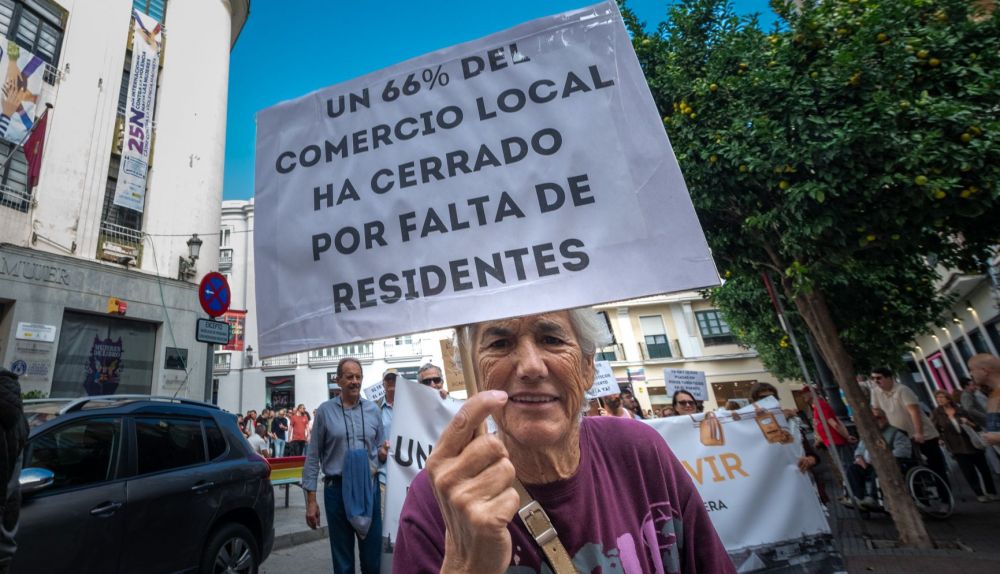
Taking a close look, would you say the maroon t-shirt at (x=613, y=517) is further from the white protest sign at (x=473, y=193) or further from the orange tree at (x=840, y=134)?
the orange tree at (x=840, y=134)

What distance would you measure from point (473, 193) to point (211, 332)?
7184mm

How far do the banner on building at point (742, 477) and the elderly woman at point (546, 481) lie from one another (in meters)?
2.09

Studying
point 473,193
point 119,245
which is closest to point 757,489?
point 473,193

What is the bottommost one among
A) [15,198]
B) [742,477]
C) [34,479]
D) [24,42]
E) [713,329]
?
[742,477]

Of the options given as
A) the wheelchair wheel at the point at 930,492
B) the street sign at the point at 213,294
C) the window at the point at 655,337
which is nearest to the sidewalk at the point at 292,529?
the street sign at the point at 213,294

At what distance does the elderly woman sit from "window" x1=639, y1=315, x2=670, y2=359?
34.1 metres

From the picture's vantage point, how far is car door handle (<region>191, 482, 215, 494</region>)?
407cm

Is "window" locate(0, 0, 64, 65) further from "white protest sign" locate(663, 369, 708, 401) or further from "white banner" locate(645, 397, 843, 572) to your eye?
"white banner" locate(645, 397, 843, 572)

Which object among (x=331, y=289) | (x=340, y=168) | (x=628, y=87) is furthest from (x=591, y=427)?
(x=340, y=168)

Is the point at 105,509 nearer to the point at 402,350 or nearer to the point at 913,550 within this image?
the point at 913,550

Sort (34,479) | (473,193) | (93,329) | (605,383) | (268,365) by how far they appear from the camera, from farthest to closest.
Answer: (268,365) → (93,329) → (605,383) → (34,479) → (473,193)

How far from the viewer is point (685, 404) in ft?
18.6

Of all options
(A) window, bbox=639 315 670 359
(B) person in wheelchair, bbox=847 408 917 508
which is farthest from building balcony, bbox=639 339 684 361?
(B) person in wheelchair, bbox=847 408 917 508

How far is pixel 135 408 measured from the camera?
13.2ft
